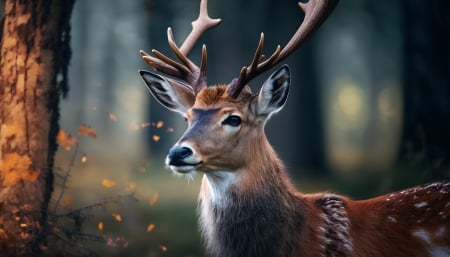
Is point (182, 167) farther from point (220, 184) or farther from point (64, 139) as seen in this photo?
point (64, 139)

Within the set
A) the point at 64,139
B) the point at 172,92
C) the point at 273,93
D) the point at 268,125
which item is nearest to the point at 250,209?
the point at 273,93

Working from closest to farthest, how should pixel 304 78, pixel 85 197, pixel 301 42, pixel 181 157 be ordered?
pixel 181 157 < pixel 301 42 < pixel 85 197 < pixel 304 78

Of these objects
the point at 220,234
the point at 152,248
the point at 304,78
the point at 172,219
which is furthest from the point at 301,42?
the point at 304,78

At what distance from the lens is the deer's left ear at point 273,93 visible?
6301 mm

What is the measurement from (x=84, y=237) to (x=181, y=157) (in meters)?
1.90

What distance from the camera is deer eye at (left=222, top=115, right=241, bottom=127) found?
6254mm

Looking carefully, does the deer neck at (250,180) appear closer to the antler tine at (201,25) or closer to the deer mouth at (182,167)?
the deer mouth at (182,167)

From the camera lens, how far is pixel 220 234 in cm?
615

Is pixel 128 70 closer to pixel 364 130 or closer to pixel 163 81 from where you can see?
pixel 364 130

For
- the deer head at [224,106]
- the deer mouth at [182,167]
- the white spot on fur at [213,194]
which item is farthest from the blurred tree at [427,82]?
the deer mouth at [182,167]

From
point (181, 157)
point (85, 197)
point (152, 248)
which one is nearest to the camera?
point (181, 157)

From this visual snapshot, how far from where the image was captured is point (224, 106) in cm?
630

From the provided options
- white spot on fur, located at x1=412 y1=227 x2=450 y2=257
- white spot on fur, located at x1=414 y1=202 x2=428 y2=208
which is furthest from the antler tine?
white spot on fur, located at x1=412 y1=227 x2=450 y2=257

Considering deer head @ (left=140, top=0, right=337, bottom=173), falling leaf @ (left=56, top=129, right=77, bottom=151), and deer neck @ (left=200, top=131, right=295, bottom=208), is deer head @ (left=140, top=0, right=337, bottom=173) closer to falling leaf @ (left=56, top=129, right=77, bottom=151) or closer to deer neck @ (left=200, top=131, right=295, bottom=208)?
deer neck @ (left=200, top=131, right=295, bottom=208)
